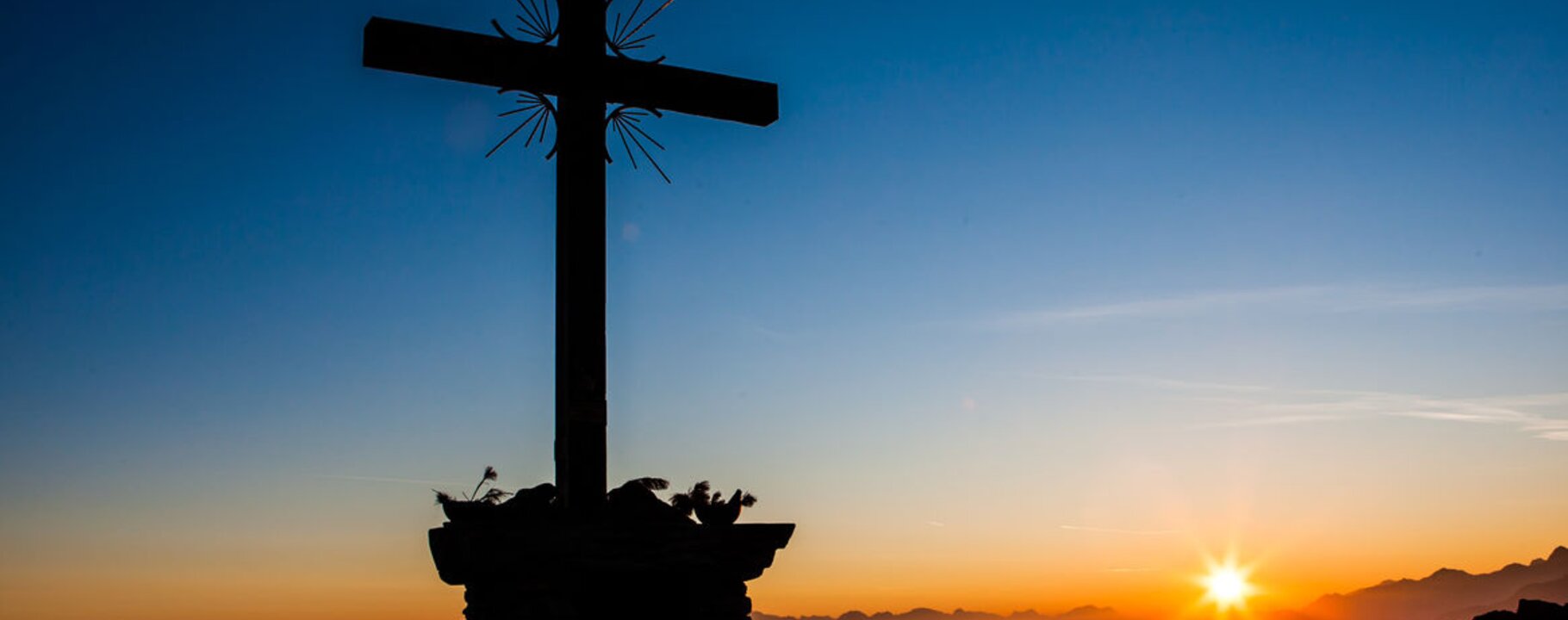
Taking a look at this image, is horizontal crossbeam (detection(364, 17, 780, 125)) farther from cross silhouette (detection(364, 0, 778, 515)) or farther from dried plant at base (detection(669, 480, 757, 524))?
dried plant at base (detection(669, 480, 757, 524))

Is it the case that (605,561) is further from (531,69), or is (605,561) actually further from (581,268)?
(531,69)

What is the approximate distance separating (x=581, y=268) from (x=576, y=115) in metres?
1.28

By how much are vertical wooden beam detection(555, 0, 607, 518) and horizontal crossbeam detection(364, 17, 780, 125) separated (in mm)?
80

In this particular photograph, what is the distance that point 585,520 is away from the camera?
8.31 m

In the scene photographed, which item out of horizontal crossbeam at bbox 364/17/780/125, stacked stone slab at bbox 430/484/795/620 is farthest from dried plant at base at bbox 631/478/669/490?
horizontal crossbeam at bbox 364/17/780/125

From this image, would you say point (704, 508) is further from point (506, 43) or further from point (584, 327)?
point (506, 43)

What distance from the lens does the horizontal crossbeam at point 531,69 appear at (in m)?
9.18

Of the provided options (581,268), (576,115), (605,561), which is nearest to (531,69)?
(576,115)

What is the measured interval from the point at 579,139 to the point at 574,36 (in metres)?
0.87

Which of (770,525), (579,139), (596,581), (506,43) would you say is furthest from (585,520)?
(506,43)

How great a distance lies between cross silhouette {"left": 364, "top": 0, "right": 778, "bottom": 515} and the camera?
863 cm

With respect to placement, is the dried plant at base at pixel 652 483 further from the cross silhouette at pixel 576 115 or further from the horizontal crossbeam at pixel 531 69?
the horizontal crossbeam at pixel 531 69

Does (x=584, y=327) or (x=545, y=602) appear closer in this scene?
(x=545, y=602)

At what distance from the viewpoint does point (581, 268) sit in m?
8.98
